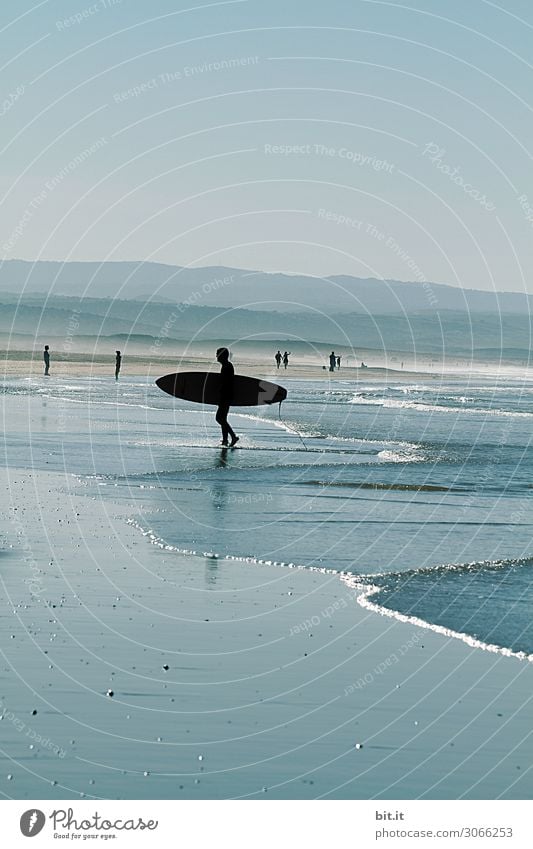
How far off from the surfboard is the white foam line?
79.4 ft

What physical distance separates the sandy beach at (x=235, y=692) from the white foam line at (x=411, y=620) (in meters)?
0.11

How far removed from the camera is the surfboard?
131 ft

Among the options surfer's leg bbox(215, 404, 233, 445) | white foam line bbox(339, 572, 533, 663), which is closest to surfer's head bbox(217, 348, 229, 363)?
surfer's leg bbox(215, 404, 233, 445)

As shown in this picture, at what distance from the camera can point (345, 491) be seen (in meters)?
25.2

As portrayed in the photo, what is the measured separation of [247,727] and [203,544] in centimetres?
814

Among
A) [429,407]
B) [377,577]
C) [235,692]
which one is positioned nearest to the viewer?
[235,692]

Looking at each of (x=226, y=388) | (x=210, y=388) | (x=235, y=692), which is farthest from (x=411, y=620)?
(x=210, y=388)

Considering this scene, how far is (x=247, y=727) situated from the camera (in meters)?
9.84

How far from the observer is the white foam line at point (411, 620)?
12.3 meters

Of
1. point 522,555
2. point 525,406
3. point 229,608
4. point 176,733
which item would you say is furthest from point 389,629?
point 525,406

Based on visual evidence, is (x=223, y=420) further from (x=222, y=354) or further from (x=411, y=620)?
(x=411, y=620)

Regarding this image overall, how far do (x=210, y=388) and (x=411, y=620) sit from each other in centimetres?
2751

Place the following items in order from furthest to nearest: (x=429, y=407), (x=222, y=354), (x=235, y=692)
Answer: (x=429, y=407), (x=222, y=354), (x=235, y=692)
